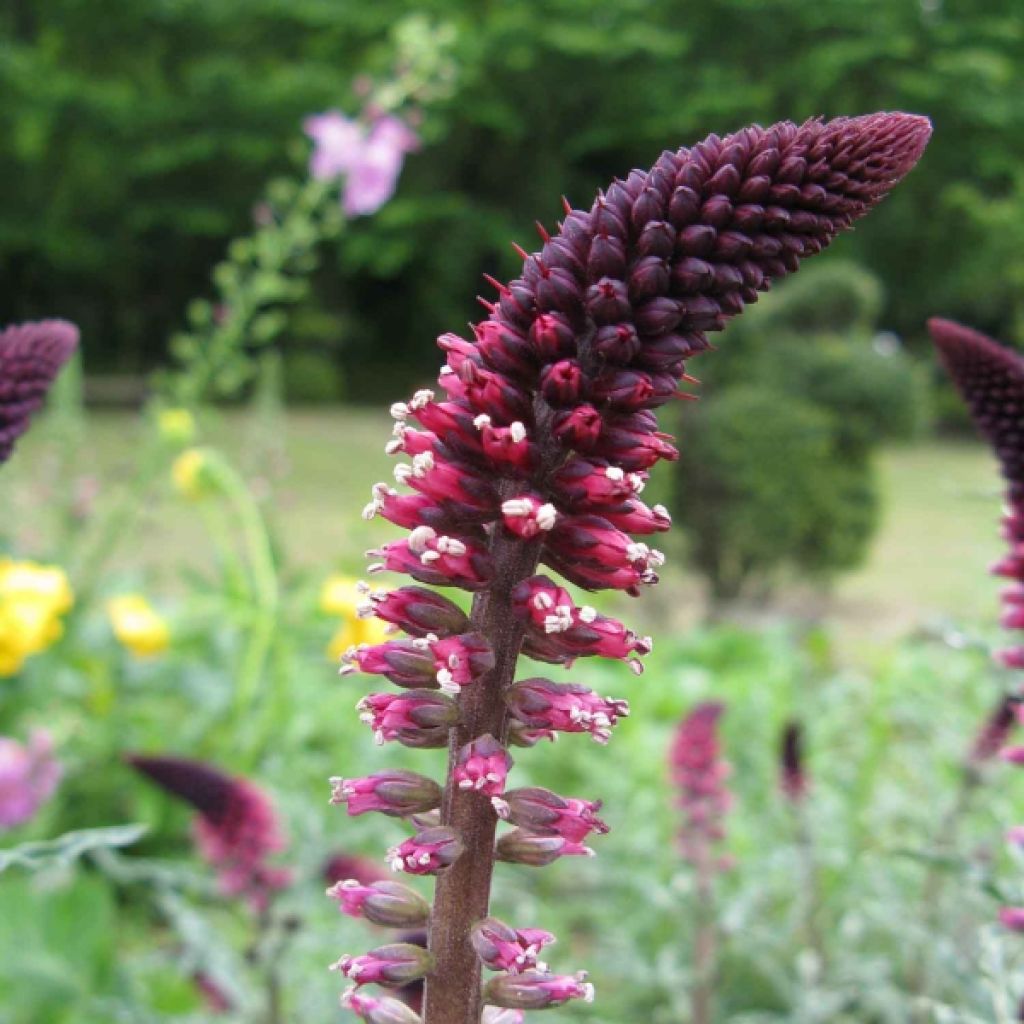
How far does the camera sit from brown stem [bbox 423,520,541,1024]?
1021mm

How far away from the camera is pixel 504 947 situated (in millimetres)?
988

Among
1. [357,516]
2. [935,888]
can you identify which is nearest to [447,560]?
[935,888]

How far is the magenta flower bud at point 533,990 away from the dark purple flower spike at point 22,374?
0.75 m

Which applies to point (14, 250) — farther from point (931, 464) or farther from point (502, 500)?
point (502, 500)

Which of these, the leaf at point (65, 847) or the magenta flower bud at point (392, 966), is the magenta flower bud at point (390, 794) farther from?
the leaf at point (65, 847)

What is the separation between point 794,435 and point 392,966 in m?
9.30

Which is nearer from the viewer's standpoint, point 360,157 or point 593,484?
point 593,484

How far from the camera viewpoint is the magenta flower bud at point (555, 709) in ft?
3.33

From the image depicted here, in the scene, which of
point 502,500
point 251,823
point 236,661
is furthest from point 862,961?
point 236,661

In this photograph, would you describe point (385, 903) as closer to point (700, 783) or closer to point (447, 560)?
point (447, 560)

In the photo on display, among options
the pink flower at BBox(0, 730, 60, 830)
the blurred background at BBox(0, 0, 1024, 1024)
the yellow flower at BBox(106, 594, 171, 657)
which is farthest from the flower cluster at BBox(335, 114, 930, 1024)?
the yellow flower at BBox(106, 594, 171, 657)

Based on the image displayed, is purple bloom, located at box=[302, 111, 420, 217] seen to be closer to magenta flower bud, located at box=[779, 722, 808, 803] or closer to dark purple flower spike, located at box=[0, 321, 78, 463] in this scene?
magenta flower bud, located at box=[779, 722, 808, 803]

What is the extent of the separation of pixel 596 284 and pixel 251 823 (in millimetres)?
1587

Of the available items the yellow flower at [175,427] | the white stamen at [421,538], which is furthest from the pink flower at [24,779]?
the white stamen at [421,538]
